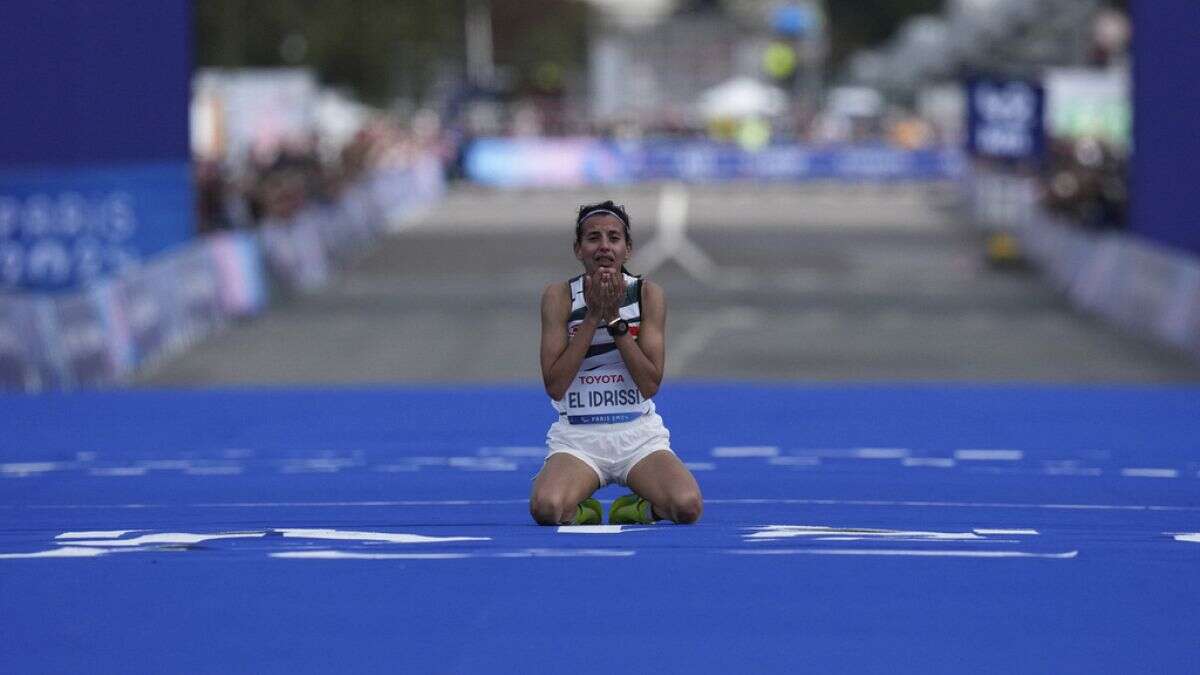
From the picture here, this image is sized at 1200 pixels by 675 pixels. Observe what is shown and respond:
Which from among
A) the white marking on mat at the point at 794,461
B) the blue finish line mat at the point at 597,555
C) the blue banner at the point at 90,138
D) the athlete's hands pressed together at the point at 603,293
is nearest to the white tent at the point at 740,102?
the blue banner at the point at 90,138

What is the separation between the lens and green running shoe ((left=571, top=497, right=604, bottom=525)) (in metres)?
10.0

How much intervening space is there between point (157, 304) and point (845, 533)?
14970mm

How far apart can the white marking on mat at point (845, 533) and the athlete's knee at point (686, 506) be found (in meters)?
0.27

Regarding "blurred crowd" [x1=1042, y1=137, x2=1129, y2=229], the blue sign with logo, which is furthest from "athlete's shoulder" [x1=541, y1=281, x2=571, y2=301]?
the blue sign with logo

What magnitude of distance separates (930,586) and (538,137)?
64.3 metres

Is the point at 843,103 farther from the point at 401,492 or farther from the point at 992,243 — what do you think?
the point at 401,492

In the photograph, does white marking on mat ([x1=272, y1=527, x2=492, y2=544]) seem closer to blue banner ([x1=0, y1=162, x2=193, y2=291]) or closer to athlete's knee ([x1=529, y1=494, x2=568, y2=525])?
athlete's knee ([x1=529, y1=494, x2=568, y2=525])

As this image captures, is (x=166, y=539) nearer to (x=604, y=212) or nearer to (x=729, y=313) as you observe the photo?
(x=604, y=212)

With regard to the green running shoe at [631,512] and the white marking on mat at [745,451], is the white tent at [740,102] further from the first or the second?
the green running shoe at [631,512]

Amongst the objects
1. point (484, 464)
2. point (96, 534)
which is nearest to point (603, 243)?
point (96, 534)

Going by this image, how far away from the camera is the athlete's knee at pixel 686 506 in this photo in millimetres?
9906

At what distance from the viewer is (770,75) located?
10775 cm

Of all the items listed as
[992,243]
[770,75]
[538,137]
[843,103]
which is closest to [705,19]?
[770,75]

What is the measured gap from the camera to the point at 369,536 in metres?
9.83
